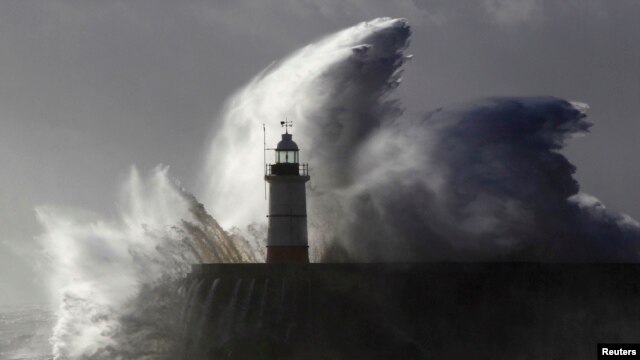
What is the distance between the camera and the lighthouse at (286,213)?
41.5 meters

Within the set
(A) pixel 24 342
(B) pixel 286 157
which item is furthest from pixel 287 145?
(A) pixel 24 342

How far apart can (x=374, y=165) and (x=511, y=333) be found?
864 centimetres

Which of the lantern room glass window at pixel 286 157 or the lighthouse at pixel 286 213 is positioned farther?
the lantern room glass window at pixel 286 157

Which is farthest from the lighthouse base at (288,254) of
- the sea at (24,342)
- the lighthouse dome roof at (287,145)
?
the sea at (24,342)

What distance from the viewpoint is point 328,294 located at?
40.2 m

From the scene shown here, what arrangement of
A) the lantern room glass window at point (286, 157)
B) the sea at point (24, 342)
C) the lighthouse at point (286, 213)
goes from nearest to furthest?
the lighthouse at point (286, 213)
the lantern room glass window at point (286, 157)
the sea at point (24, 342)

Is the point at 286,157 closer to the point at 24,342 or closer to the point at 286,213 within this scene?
the point at 286,213

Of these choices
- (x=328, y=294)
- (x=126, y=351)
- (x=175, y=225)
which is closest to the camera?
(x=328, y=294)

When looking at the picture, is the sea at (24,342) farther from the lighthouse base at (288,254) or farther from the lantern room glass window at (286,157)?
the lantern room glass window at (286,157)

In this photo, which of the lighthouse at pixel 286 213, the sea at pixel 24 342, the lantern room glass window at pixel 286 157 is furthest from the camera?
the sea at pixel 24 342

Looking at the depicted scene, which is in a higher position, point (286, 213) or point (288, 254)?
point (286, 213)

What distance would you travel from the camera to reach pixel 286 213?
1634 inches

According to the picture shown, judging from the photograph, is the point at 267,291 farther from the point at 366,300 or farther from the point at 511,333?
the point at 511,333

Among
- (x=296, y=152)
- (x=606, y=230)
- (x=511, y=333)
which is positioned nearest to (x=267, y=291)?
(x=296, y=152)
